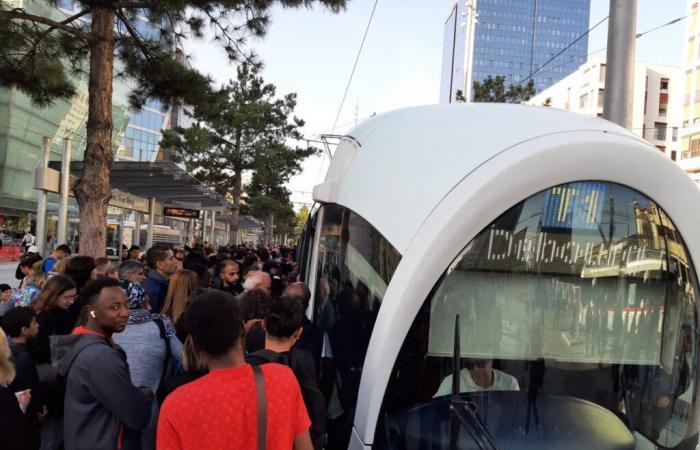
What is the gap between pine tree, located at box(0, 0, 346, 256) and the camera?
8898 millimetres

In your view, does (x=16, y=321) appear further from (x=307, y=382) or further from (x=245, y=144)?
(x=245, y=144)

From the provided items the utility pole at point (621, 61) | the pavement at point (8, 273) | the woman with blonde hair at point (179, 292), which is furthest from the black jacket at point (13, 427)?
the pavement at point (8, 273)

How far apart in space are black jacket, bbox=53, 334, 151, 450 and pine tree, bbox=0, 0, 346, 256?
6502 mm

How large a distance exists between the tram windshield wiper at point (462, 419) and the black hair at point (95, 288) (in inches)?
68.8

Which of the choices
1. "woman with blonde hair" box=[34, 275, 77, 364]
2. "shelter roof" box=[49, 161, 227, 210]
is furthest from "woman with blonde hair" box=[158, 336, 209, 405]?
"shelter roof" box=[49, 161, 227, 210]

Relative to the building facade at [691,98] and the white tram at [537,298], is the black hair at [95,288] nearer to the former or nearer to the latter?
the white tram at [537,298]

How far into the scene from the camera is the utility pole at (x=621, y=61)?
6387 mm

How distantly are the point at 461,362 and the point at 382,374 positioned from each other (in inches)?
14.2

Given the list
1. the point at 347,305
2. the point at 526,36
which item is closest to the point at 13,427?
the point at 347,305

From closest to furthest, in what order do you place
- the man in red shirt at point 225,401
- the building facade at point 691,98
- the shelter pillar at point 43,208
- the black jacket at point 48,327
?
the man in red shirt at point 225,401
the black jacket at point 48,327
the shelter pillar at point 43,208
the building facade at point 691,98

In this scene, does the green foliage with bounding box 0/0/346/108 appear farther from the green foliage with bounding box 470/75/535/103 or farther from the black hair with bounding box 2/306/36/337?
the green foliage with bounding box 470/75/535/103

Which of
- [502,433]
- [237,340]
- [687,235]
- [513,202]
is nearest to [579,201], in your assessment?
[513,202]

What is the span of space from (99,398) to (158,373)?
85 centimetres

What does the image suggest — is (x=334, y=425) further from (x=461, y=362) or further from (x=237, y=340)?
(x=237, y=340)
